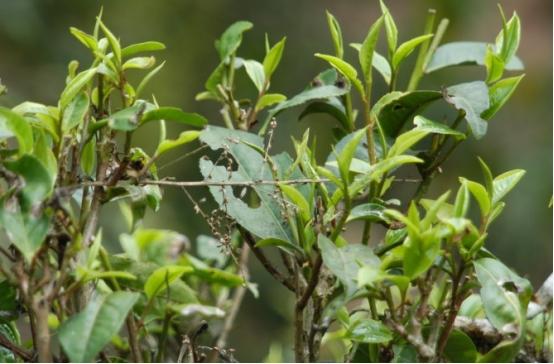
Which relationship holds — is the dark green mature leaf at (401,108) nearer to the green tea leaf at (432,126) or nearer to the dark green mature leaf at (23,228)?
the green tea leaf at (432,126)

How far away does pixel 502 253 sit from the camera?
2938 mm

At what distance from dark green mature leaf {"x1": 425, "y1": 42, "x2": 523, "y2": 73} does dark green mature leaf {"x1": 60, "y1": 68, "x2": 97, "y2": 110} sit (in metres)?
0.35

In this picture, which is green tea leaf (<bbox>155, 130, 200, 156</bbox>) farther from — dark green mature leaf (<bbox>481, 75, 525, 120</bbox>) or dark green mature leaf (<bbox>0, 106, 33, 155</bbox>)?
dark green mature leaf (<bbox>481, 75, 525, 120</bbox>)

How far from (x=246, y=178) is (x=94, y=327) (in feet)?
0.72

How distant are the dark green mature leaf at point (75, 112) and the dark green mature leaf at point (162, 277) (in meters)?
0.12

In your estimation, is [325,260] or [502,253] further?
[502,253]

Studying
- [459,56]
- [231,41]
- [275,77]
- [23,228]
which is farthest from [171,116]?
[275,77]

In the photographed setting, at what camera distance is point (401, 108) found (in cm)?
72

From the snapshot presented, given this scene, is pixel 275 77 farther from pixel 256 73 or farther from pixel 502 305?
pixel 502 305

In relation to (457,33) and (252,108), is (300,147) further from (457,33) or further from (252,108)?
(457,33)

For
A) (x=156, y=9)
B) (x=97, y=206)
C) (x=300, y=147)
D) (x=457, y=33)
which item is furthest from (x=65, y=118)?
(x=457, y=33)

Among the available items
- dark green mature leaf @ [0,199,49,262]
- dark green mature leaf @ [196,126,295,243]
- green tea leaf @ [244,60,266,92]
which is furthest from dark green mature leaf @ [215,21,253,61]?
dark green mature leaf @ [0,199,49,262]

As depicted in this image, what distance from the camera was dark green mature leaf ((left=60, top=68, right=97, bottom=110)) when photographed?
0.60m

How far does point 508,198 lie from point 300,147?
2.45 metres
